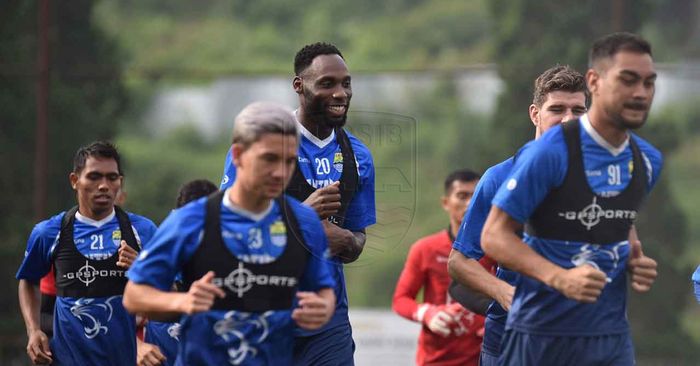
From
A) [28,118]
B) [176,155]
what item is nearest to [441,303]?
[28,118]

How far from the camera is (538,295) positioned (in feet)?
16.4

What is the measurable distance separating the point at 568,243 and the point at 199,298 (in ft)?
5.01

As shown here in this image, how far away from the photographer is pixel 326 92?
20.1 ft

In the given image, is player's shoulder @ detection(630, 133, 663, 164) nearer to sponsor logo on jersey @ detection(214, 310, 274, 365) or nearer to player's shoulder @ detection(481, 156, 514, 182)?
player's shoulder @ detection(481, 156, 514, 182)

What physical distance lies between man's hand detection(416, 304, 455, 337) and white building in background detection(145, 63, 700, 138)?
6917 mm

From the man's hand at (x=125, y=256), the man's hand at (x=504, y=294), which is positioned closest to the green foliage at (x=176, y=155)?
the man's hand at (x=125, y=256)

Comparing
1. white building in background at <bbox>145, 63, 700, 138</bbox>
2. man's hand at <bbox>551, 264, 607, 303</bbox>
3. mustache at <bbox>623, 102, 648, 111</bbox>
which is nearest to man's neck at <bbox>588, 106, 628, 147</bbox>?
mustache at <bbox>623, 102, 648, 111</bbox>

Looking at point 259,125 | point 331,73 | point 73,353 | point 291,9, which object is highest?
point 291,9

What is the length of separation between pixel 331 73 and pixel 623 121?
6.05 feet

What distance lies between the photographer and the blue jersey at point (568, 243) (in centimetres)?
480

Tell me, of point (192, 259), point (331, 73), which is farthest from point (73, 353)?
point (192, 259)

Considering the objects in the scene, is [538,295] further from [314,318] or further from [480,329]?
[480,329]

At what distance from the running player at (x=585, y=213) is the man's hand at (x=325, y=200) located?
3.12 feet

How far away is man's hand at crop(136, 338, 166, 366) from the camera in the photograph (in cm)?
676
